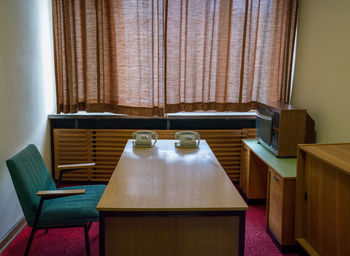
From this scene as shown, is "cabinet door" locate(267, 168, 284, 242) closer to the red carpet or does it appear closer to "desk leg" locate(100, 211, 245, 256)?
the red carpet

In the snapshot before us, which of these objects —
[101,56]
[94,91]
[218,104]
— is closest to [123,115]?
[94,91]

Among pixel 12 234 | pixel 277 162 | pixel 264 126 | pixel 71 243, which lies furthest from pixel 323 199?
pixel 12 234

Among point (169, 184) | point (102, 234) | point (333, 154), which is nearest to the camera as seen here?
point (102, 234)

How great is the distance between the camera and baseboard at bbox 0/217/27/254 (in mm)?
3057

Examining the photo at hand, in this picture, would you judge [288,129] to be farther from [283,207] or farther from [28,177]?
[28,177]

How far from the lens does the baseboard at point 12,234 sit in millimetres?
3057

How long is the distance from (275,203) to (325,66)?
1517 mm

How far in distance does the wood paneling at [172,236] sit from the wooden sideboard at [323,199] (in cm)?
66

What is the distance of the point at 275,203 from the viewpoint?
3.12 meters

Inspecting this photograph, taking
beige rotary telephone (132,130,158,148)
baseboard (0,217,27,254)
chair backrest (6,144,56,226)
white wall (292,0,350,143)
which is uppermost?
white wall (292,0,350,143)

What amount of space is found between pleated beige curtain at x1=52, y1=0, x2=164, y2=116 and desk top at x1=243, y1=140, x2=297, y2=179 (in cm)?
130

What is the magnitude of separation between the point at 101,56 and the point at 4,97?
1.49m

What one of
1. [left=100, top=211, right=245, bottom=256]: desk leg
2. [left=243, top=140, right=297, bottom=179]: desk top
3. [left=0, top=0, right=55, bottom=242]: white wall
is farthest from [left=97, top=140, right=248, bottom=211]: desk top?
[left=0, top=0, right=55, bottom=242]: white wall

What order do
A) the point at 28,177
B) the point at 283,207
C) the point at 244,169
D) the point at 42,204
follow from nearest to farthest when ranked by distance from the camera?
the point at 42,204
the point at 28,177
the point at 283,207
the point at 244,169
